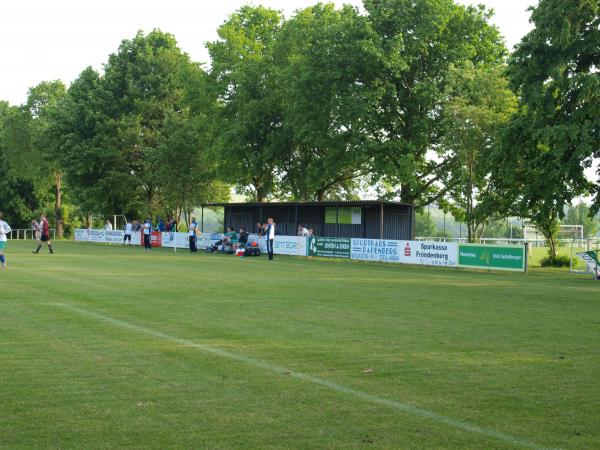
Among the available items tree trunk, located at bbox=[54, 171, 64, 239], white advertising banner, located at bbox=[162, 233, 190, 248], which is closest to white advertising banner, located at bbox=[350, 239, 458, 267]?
white advertising banner, located at bbox=[162, 233, 190, 248]

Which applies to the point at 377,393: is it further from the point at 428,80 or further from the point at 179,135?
the point at 179,135

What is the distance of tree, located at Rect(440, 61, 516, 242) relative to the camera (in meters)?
37.8

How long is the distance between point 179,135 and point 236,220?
46.4 ft

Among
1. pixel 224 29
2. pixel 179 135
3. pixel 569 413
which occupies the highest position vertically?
pixel 224 29

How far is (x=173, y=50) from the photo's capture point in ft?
216

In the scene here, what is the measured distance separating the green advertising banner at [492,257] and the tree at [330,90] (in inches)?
577

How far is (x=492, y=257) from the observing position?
29531 mm

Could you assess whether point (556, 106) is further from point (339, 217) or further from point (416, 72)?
point (416, 72)

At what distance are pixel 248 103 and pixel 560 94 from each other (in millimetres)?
26214

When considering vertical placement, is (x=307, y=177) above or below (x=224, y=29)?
below

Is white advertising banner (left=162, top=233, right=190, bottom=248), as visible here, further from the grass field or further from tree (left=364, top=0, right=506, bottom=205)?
the grass field

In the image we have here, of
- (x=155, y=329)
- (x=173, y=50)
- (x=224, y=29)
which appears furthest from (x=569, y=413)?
(x=173, y=50)

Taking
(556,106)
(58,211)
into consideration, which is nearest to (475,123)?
(556,106)

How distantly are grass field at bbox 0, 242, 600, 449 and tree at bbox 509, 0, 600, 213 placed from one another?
14670 mm
